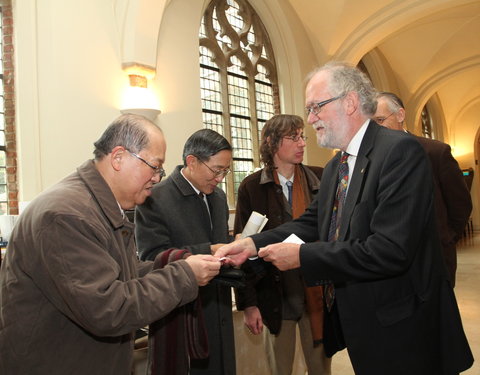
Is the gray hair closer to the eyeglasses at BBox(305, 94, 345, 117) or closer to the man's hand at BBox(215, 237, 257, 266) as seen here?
the eyeglasses at BBox(305, 94, 345, 117)

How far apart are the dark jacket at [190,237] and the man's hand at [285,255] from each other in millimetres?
429

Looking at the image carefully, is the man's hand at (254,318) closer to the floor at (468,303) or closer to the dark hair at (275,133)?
the dark hair at (275,133)

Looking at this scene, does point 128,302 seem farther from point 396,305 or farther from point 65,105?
point 65,105

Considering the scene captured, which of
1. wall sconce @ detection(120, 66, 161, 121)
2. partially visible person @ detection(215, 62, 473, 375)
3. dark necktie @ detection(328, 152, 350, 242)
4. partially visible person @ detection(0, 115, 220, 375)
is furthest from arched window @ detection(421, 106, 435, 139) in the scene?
partially visible person @ detection(0, 115, 220, 375)

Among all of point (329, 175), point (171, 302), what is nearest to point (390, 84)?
point (329, 175)

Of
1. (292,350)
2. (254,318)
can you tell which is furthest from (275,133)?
(292,350)

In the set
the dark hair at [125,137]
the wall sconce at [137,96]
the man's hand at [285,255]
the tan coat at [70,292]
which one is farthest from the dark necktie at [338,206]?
the wall sconce at [137,96]

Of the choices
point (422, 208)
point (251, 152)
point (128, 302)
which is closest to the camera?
point (128, 302)

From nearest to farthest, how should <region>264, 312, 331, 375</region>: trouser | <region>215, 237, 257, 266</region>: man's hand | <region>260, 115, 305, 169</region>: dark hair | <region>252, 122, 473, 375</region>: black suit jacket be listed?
<region>252, 122, 473, 375</region>: black suit jacket
<region>215, 237, 257, 266</region>: man's hand
<region>264, 312, 331, 375</region>: trouser
<region>260, 115, 305, 169</region>: dark hair

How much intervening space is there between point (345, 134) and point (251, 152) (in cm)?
647

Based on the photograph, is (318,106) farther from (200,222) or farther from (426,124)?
(426,124)

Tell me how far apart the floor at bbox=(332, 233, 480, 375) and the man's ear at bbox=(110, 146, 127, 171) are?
3.14m

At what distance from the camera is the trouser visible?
9.30ft

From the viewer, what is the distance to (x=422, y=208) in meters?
1.71
